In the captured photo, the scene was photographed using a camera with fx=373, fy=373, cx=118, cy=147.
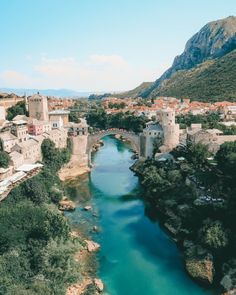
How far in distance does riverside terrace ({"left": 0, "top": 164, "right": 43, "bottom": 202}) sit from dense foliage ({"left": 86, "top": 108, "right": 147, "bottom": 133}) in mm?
24888

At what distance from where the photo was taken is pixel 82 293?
18.3 meters

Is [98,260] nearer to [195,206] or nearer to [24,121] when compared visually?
[195,206]

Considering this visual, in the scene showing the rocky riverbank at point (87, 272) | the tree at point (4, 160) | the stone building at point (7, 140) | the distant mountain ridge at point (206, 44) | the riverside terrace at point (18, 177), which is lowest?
the rocky riverbank at point (87, 272)

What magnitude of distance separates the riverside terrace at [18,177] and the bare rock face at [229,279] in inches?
603

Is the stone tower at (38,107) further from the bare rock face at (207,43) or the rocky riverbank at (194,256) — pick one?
the bare rock face at (207,43)

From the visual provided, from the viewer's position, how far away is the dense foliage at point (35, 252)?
17.2m

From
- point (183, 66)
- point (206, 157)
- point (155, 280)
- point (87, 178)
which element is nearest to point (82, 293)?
point (155, 280)

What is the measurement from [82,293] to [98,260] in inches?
138

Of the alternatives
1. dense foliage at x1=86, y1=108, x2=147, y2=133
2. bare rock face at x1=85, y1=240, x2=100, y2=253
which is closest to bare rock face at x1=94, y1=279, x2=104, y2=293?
bare rock face at x1=85, y1=240, x2=100, y2=253

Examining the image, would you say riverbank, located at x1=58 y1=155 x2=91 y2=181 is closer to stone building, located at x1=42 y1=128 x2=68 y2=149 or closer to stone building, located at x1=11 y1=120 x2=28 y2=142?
stone building, located at x1=42 y1=128 x2=68 y2=149

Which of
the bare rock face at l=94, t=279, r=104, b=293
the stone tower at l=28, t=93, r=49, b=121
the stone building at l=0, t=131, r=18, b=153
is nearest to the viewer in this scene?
the bare rock face at l=94, t=279, r=104, b=293

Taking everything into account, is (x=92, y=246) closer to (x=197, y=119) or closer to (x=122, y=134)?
(x=122, y=134)

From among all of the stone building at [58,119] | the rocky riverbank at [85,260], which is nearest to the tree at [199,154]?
the rocky riverbank at [85,260]

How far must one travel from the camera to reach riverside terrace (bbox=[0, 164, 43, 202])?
26645 mm
